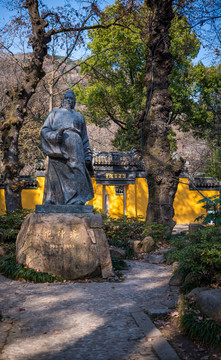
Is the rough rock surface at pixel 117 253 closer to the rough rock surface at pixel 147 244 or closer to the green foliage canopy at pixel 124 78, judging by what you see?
the rough rock surface at pixel 147 244

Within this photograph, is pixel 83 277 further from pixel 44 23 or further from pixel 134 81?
pixel 134 81

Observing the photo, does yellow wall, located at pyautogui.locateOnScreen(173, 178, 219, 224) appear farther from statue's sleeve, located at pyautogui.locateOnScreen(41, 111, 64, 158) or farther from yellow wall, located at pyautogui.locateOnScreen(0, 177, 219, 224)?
statue's sleeve, located at pyautogui.locateOnScreen(41, 111, 64, 158)

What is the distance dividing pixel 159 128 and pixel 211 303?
702 cm

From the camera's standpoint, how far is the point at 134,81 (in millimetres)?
22516

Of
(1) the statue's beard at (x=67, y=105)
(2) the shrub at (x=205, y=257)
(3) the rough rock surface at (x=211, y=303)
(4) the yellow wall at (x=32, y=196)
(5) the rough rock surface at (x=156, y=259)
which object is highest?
(1) the statue's beard at (x=67, y=105)

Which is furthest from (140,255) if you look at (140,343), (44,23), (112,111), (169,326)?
(112,111)

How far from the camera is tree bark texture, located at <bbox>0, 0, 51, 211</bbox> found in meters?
10.5

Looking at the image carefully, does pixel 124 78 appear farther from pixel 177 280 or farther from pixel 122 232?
pixel 177 280

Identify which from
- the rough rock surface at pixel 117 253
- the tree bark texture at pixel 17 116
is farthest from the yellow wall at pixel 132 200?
the rough rock surface at pixel 117 253

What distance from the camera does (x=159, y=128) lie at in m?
9.79

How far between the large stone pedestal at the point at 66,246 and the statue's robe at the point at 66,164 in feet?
1.42

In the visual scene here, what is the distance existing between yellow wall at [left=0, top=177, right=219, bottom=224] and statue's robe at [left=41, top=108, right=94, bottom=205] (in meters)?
9.76

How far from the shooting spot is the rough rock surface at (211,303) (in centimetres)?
330

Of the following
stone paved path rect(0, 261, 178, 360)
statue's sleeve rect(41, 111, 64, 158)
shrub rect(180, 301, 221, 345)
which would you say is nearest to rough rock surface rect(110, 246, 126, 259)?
stone paved path rect(0, 261, 178, 360)
